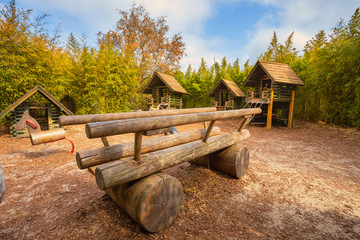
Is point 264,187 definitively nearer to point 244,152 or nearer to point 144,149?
point 244,152

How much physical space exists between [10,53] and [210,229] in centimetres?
1238

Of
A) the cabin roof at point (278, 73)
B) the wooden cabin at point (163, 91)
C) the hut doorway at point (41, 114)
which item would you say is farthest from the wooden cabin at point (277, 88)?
the hut doorway at point (41, 114)

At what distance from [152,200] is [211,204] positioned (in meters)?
1.27

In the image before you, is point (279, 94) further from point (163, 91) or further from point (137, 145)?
point (137, 145)

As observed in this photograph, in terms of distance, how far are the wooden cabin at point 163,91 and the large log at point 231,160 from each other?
529 inches

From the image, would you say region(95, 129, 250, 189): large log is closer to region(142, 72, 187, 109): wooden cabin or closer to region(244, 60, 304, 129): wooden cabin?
region(244, 60, 304, 129): wooden cabin

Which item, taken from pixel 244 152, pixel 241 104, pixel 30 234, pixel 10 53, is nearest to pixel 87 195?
pixel 30 234

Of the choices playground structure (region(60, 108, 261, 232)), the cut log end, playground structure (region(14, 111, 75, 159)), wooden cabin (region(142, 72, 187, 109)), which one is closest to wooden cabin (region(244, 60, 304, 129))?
wooden cabin (region(142, 72, 187, 109))

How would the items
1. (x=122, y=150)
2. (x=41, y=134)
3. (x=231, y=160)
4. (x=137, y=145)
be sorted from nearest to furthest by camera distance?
(x=137, y=145), (x=122, y=150), (x=231, y=160), (x=41, y=134)

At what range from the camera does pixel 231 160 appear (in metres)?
3.48

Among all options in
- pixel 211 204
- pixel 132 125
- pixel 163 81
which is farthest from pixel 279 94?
pixel 132 125

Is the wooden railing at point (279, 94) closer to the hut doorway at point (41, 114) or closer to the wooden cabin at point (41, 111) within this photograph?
the wooden cabin at point (41, 111)

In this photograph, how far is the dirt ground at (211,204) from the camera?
2.14m

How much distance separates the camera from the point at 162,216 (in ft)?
6.72
